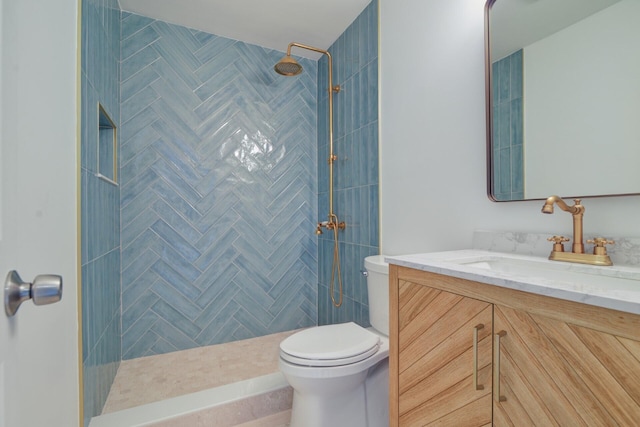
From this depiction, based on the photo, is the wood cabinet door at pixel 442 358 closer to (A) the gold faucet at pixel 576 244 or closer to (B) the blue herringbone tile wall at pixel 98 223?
(A) the gold faucet at pixel 576 244

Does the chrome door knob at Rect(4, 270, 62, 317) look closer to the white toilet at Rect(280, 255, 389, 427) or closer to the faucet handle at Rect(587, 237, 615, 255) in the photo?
the white toilet at Rect(280, 255, 389, 427)

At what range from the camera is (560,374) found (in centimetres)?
59

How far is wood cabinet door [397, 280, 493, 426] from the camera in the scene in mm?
737

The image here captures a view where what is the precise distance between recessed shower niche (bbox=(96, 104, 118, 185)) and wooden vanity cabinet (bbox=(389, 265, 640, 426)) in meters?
1.79

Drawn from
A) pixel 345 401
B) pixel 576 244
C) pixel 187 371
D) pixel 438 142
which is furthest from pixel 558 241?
pixel 187 371

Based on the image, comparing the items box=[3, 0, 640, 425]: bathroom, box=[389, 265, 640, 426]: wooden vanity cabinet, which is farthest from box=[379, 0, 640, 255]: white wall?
box=[389, 265, 640, 426]: wooden vanity cabinet

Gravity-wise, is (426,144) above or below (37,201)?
above

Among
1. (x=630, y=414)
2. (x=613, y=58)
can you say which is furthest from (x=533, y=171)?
(x=630, y=414)

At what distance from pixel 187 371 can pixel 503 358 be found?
1944mm

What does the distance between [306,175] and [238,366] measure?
1.59 metres

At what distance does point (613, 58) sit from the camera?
2.98ft

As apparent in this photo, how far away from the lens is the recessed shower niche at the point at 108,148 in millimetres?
1792

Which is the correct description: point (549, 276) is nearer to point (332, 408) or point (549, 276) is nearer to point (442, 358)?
point (442, 358)

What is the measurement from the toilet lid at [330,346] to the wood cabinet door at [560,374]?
0.66 m
